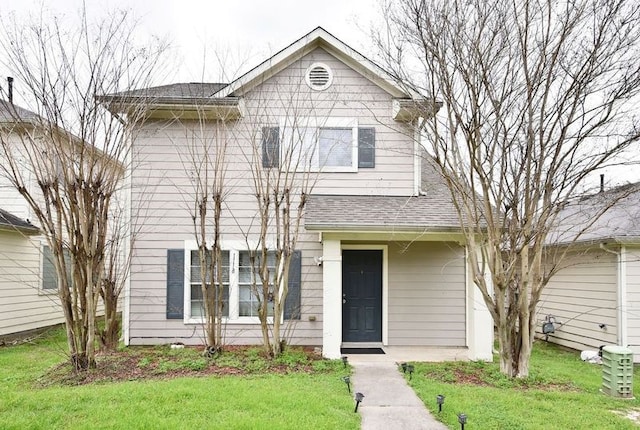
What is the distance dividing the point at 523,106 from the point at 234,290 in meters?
6.13

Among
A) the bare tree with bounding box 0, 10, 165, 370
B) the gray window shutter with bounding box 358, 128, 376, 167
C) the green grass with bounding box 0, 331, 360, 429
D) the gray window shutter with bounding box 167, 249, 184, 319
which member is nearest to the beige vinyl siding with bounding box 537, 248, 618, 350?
the gray window shutter with bounding box 358, 128, 376, 167

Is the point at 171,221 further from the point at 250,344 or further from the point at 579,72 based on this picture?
the point at 579,72

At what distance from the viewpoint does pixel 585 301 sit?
995cm

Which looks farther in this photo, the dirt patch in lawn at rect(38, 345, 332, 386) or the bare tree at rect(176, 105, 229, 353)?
the bare tree at rect(176, 105, 229, 353)

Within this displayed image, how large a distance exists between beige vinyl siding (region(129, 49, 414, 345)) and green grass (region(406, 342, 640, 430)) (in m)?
3.10

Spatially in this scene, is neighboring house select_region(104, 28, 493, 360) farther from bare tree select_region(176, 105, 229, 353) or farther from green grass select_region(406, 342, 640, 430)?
green grass select_region(406, 342, 640, 430)

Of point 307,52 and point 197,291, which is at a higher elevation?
point 307,52

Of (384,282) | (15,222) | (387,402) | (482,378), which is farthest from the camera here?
(15,222)

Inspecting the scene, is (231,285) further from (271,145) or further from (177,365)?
(271,145)

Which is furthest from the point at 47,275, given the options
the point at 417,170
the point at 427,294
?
the point at 417,170

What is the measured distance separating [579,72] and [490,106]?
124 centimetres

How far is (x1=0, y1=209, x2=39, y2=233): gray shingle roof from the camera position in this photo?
→ 10188 mm

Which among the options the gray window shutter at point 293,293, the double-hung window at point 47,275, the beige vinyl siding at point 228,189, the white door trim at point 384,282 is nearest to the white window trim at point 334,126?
the beige vinyl siding at point 228,189

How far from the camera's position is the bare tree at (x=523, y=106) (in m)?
6.48
